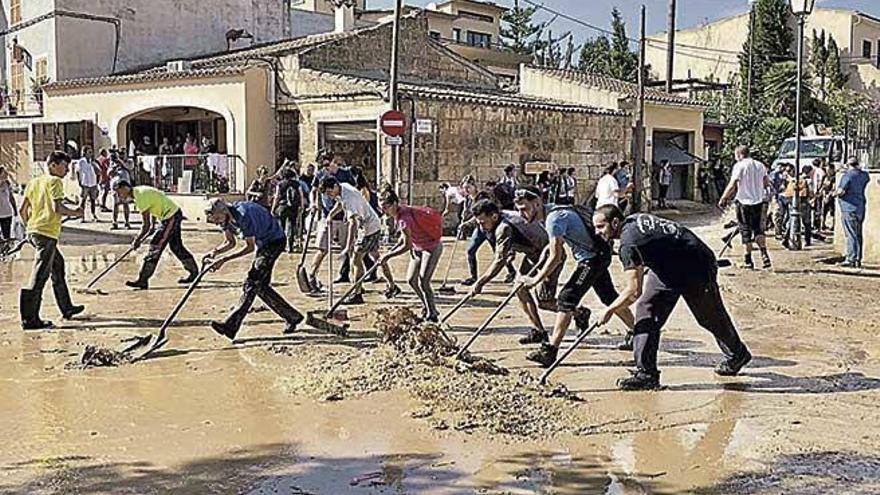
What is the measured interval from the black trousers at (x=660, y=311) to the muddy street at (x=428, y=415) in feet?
1.10

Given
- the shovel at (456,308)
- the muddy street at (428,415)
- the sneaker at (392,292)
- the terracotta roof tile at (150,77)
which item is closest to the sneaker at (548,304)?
the muddy street at (428,415)

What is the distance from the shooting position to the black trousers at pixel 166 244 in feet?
39.2

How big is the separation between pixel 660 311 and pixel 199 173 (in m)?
17.7

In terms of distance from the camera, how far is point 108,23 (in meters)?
29.5

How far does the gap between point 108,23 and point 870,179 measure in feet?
76.9

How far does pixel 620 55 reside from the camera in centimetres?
4862

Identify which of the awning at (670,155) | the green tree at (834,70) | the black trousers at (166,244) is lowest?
the black trousers at (166,244)

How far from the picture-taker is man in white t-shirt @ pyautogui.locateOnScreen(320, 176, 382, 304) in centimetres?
1098

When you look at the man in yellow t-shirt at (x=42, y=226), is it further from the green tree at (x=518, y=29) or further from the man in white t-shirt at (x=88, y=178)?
the green tree at (x=518, y=29)

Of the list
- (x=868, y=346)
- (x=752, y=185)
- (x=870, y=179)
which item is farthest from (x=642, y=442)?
(x=870, y=179)

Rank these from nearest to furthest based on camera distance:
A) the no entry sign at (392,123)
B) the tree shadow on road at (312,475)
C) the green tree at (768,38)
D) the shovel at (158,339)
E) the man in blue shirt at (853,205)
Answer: the tree shadow on road at (312,475) < the shovel at (158,339) < the man in blue shirt at (853,205) < the no entry sign at (392,123) < the green tree at (768,38)

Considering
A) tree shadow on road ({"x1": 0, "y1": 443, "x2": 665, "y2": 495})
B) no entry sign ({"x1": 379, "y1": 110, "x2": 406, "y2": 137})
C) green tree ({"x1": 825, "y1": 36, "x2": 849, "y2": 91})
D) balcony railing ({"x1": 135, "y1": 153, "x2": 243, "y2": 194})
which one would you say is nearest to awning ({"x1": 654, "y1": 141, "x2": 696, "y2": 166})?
balcony railing ({"x1": 135, "y1": 153, "x2": 243, "y2": 194})

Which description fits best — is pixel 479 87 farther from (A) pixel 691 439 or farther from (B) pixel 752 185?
(A) pixel 691 439

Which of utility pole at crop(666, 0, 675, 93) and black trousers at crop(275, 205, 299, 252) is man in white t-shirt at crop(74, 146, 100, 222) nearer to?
black trousers at crop(275, 205, 299, 252)
